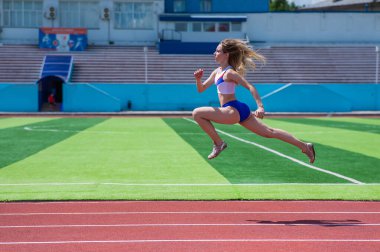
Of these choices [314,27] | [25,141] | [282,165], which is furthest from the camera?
[314,27]

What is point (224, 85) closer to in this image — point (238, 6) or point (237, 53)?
point (237, 53)

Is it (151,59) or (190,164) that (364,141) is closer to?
(190,164)

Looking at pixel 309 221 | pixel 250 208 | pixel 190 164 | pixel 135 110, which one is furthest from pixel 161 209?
pixel 135 110

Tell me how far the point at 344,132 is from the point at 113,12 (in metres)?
40.3

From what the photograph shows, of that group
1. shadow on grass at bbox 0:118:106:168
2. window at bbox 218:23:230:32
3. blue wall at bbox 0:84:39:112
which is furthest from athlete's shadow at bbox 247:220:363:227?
window at bbox 218:23:230:32

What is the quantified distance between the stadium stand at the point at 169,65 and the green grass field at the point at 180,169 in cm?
3124

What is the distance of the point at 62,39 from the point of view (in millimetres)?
59219

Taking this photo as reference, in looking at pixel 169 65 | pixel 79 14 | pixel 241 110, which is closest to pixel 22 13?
pixel 79 14

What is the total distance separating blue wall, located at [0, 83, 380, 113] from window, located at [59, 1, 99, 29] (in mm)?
14862

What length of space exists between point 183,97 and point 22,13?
21418mm

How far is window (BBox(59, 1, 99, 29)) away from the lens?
63.8m

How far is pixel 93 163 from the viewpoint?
1605cm

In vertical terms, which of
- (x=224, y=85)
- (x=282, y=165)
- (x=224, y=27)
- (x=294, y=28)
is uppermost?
(x=224, y=27)

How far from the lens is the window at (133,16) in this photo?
63.7m
